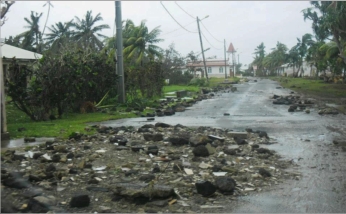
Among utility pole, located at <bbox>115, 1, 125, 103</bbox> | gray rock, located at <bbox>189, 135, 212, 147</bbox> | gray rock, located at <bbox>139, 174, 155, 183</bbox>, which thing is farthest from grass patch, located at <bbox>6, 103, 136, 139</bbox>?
utility pole, located at <bbox>115, 1, 125, 103</bbox>

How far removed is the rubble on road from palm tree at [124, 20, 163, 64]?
1250 inches

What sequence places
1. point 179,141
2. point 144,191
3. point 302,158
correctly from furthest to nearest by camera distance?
point 179,141
point 302,158
point 144,191

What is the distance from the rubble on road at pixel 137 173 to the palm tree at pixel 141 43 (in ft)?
104

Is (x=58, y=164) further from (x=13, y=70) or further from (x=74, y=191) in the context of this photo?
(x=13, y=70)

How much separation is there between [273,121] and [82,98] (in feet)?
28.3

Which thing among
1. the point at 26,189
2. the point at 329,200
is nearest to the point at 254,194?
the point at 329,200

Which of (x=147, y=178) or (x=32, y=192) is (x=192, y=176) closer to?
(x=147, y=178)

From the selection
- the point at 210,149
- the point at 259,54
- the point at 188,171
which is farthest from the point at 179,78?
the point at 259,54

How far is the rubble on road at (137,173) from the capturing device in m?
5.68

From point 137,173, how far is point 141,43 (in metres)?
36.1

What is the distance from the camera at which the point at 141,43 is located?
4244 centimetres

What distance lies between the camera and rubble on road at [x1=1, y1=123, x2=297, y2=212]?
5676 mm

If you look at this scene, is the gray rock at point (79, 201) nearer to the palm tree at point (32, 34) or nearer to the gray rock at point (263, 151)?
the gray rock at point (263, 151)

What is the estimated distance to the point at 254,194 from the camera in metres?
6.27
